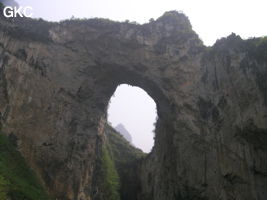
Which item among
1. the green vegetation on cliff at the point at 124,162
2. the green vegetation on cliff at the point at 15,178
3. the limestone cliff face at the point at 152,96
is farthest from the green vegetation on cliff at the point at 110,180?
the green vegetation on cliff at the point at 15,178

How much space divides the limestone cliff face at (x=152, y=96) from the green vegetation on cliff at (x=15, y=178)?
1.04 m

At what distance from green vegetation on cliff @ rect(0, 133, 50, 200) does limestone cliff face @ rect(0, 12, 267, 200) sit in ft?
3.40

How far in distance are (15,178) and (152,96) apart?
12892 mm

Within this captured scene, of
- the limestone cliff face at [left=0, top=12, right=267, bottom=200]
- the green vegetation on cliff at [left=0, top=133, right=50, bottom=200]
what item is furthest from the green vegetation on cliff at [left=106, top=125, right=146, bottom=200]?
the green vegetation on cliff at [left=0, top=133, right=50, bottom=200]

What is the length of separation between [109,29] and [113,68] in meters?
3.17

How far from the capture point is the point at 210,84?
21.4 m

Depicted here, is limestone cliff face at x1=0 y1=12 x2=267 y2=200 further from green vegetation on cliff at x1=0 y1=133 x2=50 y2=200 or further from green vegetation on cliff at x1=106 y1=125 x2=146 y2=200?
green vegetation on cliff at x1=106 y1=125 x2=146 y2=200

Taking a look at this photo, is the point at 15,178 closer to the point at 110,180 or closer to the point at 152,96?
the point at 152,96

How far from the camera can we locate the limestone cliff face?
18.4 metres

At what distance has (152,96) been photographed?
85.7 ft

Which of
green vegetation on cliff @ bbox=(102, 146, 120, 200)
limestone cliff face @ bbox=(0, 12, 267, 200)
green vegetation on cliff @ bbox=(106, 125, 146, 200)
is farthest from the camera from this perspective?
green vegetation on cliff @ bbox=(106, 125, 146, 200)

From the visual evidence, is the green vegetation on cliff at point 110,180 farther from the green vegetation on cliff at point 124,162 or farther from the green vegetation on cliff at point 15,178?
the green vegetation on cliff at point 15,178

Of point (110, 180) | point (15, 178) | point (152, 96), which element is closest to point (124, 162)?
point (110, 180)

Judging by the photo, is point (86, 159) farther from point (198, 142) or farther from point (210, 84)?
point (210, 84)
